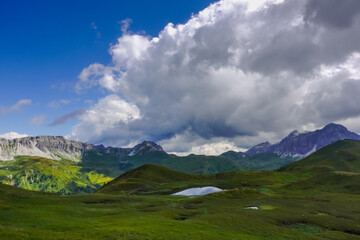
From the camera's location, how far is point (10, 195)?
74.8 m

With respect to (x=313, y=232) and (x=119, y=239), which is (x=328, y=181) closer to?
(x=313, y=232)

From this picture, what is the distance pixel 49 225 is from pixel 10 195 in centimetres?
3650

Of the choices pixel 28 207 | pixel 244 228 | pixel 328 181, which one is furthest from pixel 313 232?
pixel 328 181

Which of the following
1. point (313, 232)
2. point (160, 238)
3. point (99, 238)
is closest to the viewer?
point (99, 238)

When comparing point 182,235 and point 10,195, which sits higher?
point 10,195

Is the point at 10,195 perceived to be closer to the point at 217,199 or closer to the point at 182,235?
the point at 182,235

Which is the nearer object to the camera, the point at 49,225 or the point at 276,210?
the point at 49,225

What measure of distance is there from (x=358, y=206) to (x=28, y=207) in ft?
343

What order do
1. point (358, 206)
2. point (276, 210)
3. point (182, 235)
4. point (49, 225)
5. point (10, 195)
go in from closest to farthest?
point (182, 235)
point (49, 225)
point (10, 195)
point (276, 210)
point (358, 206)

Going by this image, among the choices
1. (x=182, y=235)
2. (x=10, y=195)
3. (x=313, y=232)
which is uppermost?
(x=10, y=195)

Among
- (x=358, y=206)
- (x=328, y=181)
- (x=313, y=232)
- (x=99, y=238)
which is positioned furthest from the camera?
(x=328, y=181)

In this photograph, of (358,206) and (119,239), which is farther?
(358,206)

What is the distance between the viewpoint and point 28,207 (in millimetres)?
65188

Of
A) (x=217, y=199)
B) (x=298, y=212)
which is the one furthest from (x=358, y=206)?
(x=217, y=199)
